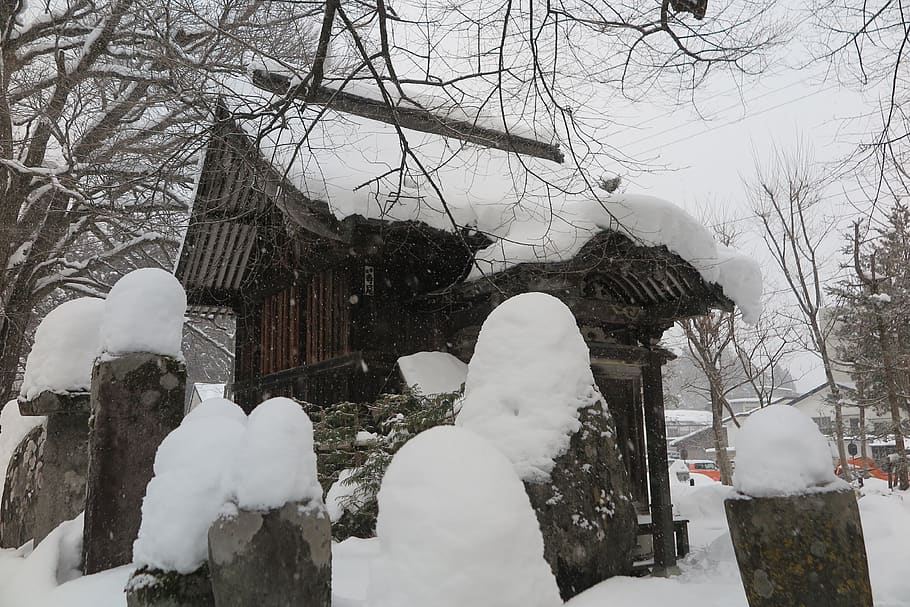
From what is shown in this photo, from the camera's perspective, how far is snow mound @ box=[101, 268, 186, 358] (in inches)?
167

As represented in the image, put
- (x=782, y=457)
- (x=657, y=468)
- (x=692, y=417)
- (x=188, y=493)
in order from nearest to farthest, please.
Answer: (x=782, y=457) → (x=188, y=493) → (x=657, y=468) → (x=692, y=417)

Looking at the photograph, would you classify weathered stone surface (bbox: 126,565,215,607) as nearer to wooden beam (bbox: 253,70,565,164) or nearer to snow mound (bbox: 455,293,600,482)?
snow mound (bbox: 455,293,600,482)

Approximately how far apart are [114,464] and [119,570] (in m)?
0.65

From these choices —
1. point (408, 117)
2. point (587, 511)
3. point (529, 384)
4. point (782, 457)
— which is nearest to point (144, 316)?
point (529, 384)

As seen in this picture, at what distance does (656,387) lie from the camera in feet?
29.7

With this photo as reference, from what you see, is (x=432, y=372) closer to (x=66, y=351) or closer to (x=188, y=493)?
(x=66, y=351)

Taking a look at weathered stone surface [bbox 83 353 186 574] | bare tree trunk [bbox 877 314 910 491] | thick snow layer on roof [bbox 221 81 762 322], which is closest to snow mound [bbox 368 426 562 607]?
weathered stone surface [bbox 83 353 186 574]

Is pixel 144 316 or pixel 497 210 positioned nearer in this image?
pixel 144 316

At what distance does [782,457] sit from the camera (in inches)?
103

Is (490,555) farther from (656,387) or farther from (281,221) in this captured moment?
(656,387)

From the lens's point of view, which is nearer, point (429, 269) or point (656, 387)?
point (429, 269)

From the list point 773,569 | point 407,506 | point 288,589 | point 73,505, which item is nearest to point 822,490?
point 773,569

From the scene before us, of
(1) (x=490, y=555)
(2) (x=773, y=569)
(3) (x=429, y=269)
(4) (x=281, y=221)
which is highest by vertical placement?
(4) (x=281, y=221)

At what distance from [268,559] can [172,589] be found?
2.05 feet
